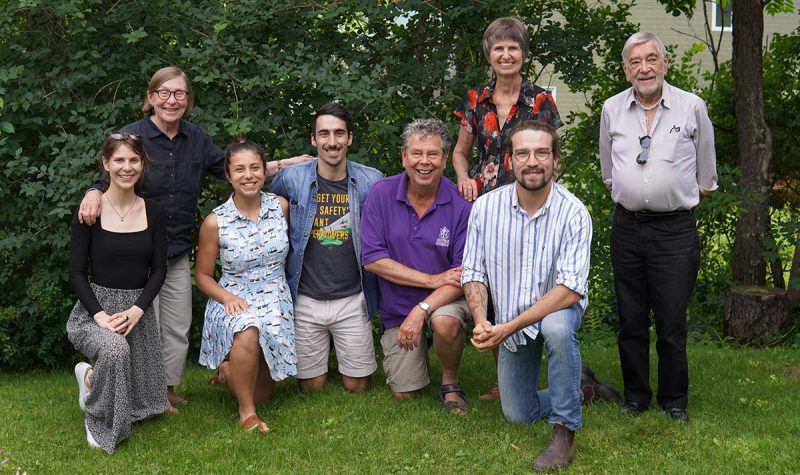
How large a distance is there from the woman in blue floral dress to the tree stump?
398 centimetres

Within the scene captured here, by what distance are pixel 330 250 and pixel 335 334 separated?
0.52 meters

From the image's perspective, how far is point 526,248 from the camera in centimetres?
443

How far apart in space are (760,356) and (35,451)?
186 inches

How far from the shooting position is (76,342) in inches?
183

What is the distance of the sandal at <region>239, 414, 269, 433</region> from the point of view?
15.6 ft

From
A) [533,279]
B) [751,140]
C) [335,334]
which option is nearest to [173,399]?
[335,334]

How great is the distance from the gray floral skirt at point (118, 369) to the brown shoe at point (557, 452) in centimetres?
199

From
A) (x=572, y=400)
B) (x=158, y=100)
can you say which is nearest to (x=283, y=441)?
(x=572, y=400)

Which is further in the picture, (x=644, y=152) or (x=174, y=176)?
(x=174, y=176)

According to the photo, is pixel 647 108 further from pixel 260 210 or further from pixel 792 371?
pixel 792 371

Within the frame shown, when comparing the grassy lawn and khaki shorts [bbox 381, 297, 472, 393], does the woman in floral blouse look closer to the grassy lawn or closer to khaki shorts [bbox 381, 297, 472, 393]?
A: khaki shorts [bbox 381, 297, 472, 393]

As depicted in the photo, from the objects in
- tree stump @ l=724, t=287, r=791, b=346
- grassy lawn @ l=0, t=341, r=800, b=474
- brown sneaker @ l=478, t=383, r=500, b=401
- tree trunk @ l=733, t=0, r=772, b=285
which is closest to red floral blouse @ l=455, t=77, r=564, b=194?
brown sneaker @ l=478, t=383, r=500, b=401

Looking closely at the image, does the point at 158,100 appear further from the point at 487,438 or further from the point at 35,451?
the point at 487,438

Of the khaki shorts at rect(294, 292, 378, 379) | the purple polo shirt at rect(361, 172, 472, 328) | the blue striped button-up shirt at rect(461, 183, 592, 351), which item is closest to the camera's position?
the blue striped button-up shirt at rect(461, 183, 592, 351)
